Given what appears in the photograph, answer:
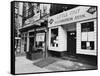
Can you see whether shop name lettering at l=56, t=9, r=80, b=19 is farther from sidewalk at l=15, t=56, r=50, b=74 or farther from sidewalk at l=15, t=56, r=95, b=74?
sidewalk at l=15, t=56, r=50, b=74

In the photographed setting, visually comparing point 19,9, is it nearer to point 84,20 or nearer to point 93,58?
point 84,20

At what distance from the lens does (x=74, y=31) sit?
366cm

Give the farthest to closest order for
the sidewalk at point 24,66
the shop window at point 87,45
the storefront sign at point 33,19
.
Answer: the shop window at point 87,45
the storefront sign at point 33,19
the sidewalk at point 24,66

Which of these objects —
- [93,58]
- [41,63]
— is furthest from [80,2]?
[41,63]

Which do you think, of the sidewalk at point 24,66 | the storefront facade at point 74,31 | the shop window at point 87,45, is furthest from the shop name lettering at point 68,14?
the sidewalk at point 24,66

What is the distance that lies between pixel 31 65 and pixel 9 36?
0.64m

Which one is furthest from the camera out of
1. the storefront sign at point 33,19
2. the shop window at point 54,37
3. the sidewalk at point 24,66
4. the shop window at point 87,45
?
the shop window at point 87,45

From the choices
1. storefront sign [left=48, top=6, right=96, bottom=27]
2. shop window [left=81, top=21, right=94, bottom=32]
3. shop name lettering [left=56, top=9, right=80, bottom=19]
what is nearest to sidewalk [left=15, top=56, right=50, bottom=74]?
storefront sign [left=48, top=6, right=96, bottom=27]

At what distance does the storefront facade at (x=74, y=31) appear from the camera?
358 centimetres

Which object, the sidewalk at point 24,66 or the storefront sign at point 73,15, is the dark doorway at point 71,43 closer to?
the storefront sign at point 73,15

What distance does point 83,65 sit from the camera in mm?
3729

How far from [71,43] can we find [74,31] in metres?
0.24

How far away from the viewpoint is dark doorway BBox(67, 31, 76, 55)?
3633 mm

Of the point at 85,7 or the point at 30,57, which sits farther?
the point at 85,7
